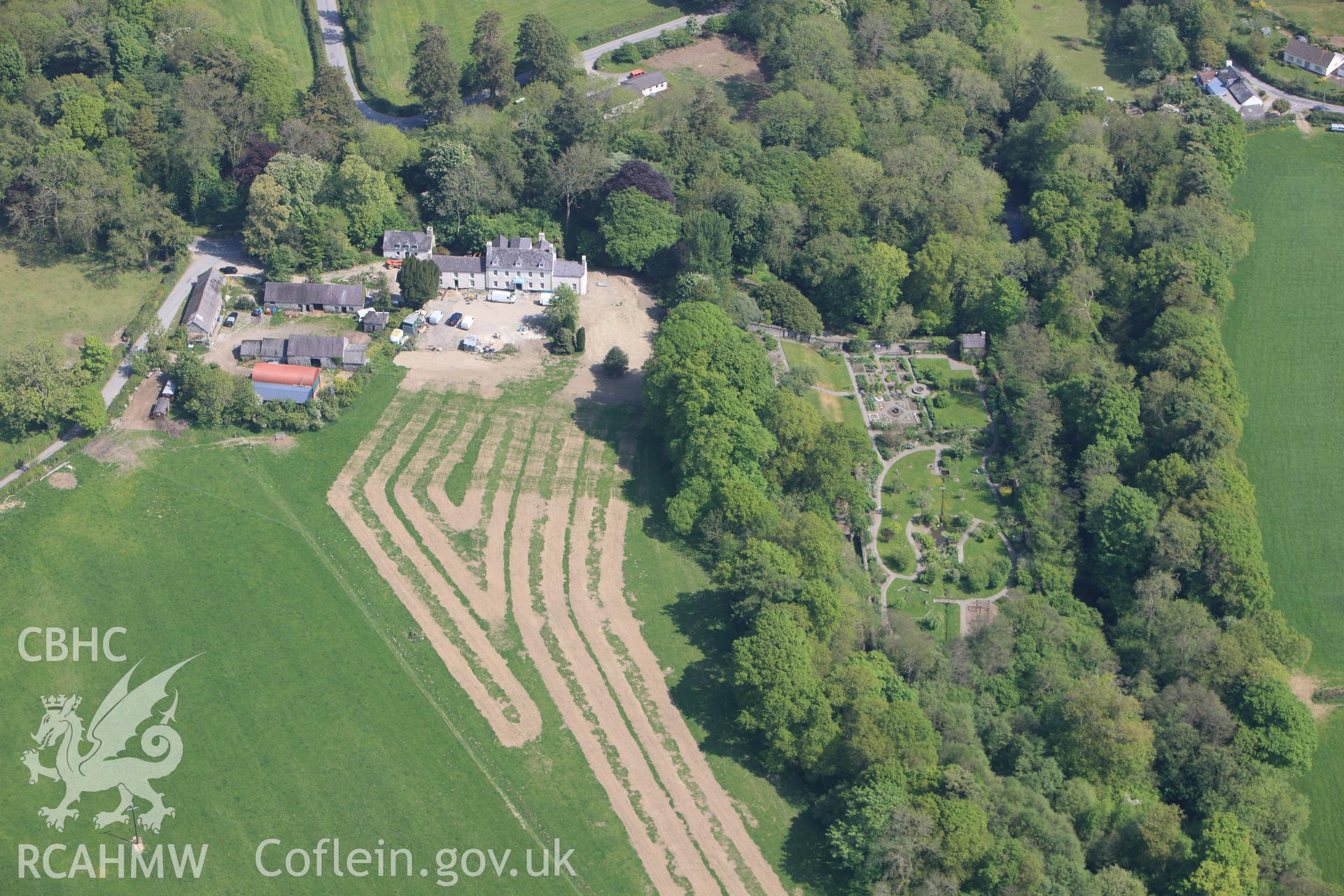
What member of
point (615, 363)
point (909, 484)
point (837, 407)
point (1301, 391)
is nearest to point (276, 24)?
point (615, 363)

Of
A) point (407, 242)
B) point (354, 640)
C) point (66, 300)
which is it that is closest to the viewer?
point (354, 640)

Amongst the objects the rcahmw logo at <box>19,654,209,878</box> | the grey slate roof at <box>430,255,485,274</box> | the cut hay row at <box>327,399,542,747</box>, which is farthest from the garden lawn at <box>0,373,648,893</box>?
the grey slate roof at <box>430,255,485,274</box>

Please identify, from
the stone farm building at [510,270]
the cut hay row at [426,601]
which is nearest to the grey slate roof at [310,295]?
the stone farm building at [510,270]

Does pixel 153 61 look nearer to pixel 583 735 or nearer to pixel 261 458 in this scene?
pixel 261 458

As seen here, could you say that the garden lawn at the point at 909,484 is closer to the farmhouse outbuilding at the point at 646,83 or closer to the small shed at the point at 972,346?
the small shed at the point at 972,346

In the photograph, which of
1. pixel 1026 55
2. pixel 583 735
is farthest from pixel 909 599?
pixel 1026 55

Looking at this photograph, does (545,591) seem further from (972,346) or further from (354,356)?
(972,346)

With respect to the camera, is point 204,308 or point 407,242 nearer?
point 204,308
